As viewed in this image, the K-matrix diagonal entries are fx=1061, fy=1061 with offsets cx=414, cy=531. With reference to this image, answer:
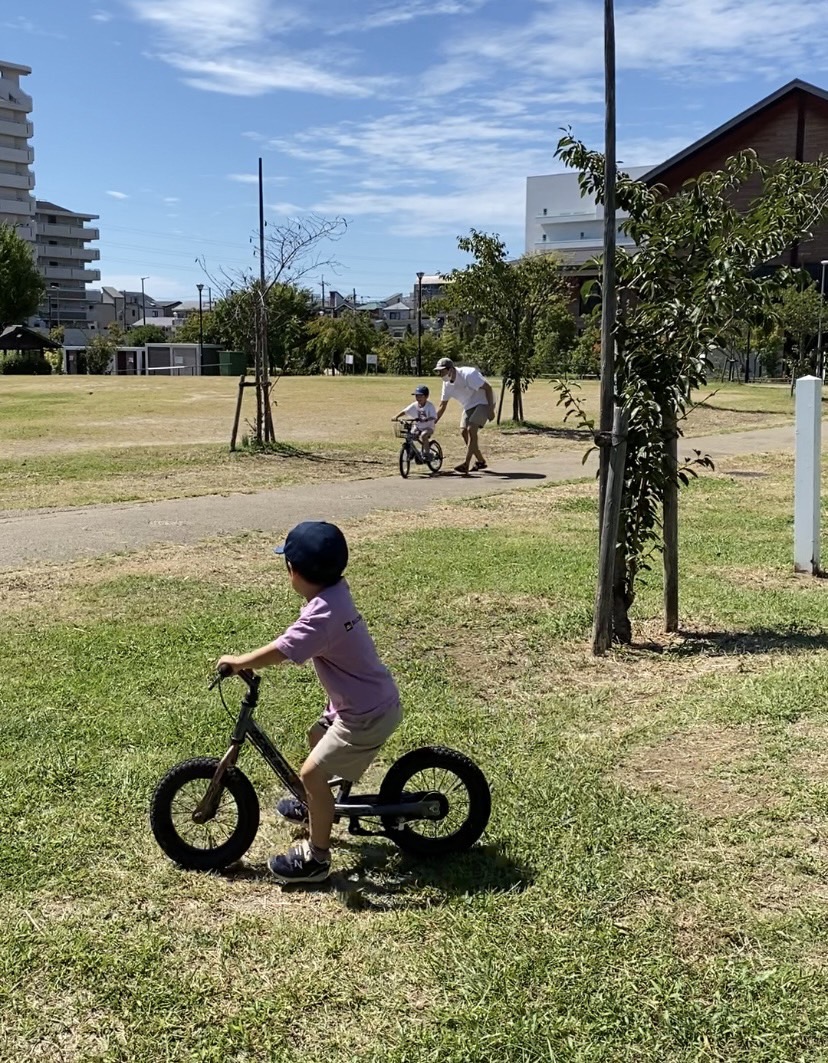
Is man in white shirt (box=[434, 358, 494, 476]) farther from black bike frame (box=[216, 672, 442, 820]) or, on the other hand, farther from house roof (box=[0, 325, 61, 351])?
house roof (box=[0, 325, 61, 351])

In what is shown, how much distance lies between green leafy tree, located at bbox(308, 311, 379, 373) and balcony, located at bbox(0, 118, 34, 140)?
160ft

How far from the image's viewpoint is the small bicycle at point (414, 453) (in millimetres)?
14562

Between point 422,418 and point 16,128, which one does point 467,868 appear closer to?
point 422,418

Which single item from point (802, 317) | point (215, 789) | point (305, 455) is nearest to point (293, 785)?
point (215, 789)

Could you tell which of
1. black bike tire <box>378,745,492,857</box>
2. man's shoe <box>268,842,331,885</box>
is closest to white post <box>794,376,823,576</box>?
black bike tire <box>378,745,492,857</box>

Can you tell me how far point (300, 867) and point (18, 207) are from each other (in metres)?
108

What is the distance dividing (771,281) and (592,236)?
99591 millimetres

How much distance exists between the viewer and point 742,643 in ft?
20.2

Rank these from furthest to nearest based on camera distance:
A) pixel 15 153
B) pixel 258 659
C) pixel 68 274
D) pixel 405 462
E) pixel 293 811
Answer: pixel 68 274
pixel 15 153
pixel 405 462
pixel 293 811
pixel 258 659

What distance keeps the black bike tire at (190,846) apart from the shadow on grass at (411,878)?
0.07 m

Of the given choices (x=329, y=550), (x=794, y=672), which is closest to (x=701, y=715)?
(x=794, y=672)

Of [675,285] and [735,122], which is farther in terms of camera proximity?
[735,122]

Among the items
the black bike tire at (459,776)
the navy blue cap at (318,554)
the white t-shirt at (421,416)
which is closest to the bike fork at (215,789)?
the black bike tire at (459,776)

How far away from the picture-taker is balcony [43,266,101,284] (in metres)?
111
